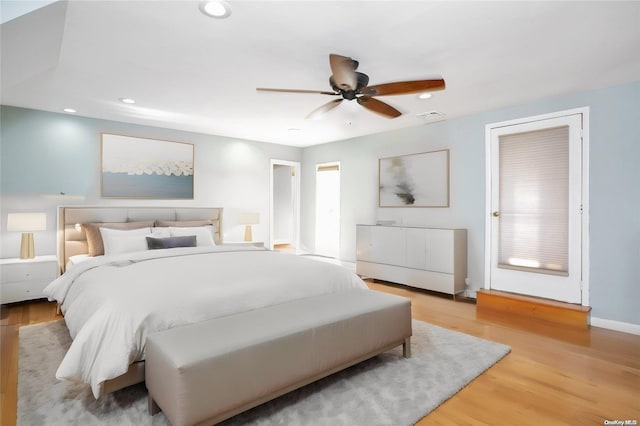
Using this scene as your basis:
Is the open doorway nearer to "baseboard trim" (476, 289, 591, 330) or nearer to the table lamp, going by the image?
"baseboard trim" (476, 289, 591, 330)

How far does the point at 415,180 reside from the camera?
16.3 ft

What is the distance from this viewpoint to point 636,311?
3.17 meters

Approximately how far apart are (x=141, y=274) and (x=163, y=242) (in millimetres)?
1361

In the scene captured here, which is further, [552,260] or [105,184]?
[105,184]

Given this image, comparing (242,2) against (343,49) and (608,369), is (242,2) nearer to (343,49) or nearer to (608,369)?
(343,49)

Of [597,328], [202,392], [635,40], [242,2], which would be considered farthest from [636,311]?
[242,2]

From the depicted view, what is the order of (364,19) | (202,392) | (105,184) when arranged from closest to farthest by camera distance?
(202,392) → (364,19) → (105,184)

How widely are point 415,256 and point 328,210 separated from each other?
6.88ft

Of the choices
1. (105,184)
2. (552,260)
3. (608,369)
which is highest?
(105,184)

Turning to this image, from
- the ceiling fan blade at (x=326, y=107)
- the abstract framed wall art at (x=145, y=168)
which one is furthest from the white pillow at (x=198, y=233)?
the ceiling fan blade at (x=326, y=107)

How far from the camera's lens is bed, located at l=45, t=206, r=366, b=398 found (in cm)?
185

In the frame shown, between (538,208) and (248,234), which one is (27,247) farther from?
(538,208)

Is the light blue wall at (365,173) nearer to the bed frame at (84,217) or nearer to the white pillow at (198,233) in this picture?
the bed frame at (84,217)

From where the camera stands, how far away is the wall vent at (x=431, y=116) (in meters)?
4.24
